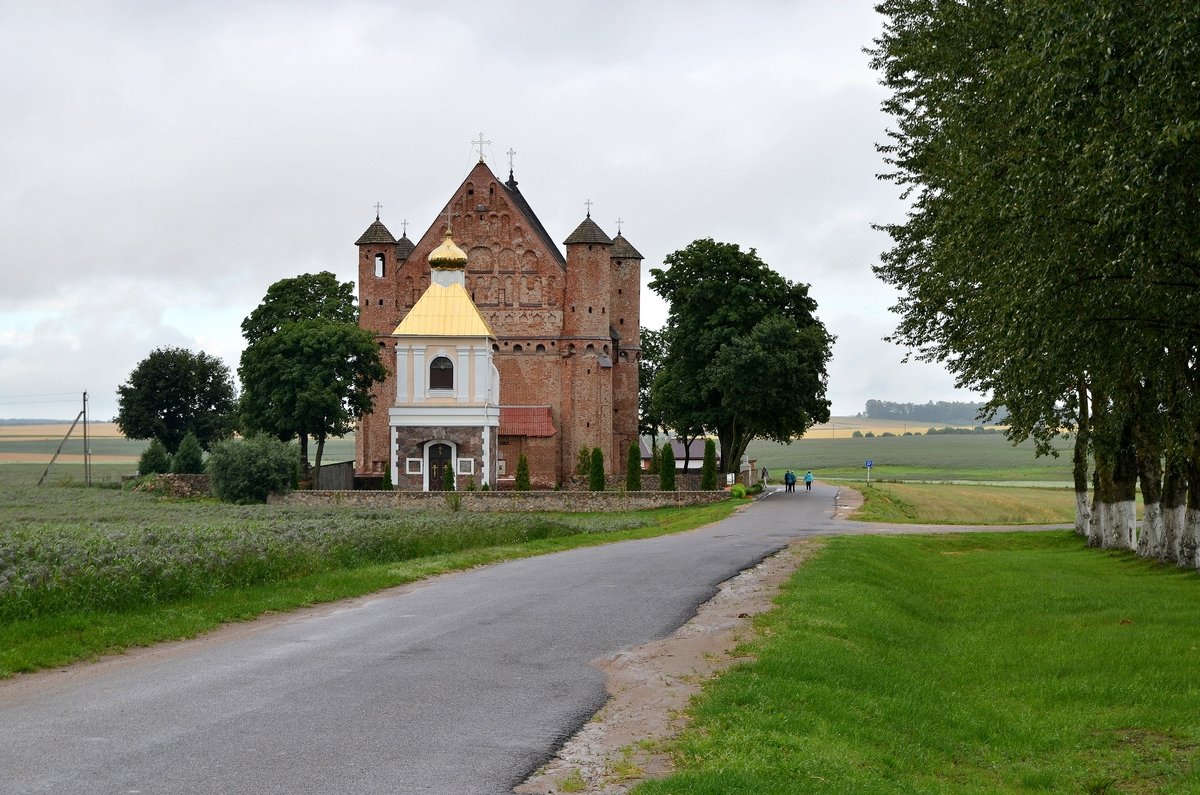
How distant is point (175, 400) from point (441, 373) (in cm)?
3758

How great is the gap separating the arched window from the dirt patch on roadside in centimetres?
4071

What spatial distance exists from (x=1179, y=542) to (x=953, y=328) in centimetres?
624

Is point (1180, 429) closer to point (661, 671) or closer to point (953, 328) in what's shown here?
point (953, 328)

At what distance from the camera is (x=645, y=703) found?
35.1ft

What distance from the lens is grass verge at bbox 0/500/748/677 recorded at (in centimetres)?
1290

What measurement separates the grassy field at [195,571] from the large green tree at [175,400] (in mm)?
59269

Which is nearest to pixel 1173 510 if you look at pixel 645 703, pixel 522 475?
pixel 645 703

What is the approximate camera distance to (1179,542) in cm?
2531

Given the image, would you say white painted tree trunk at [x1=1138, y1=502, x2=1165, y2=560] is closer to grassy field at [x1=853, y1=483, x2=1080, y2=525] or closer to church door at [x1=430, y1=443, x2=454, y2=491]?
grassy field at [x1=853, y1=483, x2=1080, y2=525]

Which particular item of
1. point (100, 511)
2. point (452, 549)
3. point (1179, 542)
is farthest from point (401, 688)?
point (100, 511)

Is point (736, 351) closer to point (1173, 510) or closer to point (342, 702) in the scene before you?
point (1173, 510)

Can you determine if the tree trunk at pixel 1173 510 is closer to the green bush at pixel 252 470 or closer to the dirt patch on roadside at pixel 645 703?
the dirt patch on roadside at pixel 645 703

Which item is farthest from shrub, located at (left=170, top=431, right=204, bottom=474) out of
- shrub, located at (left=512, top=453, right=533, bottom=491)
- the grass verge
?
the grass verge

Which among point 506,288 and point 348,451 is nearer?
point 506,288
